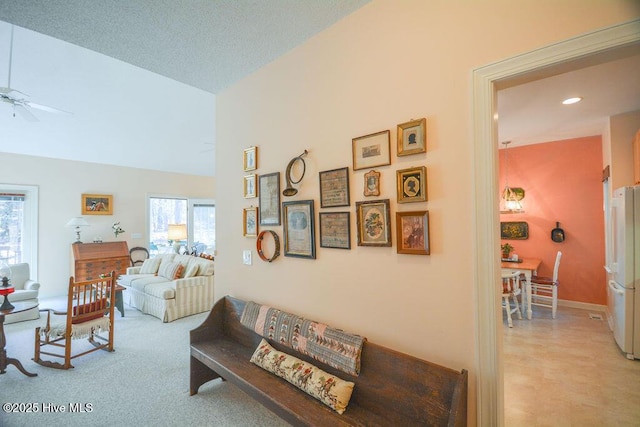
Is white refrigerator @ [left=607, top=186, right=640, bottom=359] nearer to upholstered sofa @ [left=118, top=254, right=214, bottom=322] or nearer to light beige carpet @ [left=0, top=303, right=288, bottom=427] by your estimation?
light beige carpet @ [left=0, top=303, right=288, bottom=427]

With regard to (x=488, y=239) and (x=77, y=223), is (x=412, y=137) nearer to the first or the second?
(x=488, y=239)

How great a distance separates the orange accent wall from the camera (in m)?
4.46

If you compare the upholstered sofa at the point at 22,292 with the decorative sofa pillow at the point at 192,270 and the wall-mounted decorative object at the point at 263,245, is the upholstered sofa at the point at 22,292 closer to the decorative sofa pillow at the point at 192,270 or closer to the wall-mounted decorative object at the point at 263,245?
the decorative sofa pillow at the point at 192,270

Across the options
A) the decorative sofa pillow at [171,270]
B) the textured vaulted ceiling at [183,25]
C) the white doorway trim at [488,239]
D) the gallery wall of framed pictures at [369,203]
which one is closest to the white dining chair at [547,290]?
the white doorway trim at [488,239]

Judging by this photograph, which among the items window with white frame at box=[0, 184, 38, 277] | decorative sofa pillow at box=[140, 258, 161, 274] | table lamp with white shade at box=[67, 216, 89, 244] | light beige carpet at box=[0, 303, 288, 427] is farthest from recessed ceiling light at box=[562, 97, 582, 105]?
window with white frame at box=[0, 184, 38, 277]

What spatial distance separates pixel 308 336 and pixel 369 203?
0.95 metres

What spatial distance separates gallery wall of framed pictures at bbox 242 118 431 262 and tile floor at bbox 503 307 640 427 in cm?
183

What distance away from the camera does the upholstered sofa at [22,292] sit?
4047 millimetres

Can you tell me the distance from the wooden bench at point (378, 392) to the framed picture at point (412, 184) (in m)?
0.80

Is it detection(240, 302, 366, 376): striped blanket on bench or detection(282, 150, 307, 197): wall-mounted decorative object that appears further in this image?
detection(282, 150, 307, 197): wall-mounted decorative object

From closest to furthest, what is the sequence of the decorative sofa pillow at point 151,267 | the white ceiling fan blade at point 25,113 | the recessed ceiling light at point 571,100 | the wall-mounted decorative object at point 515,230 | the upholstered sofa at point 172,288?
the white ceiling fan blade at point 25,113, the recessed ceiling light at point 571,100, the upholstered sofa at point 172,288, the wall-mounted decorative object at point 515,230, the decorative sofa pillow at point 151,267

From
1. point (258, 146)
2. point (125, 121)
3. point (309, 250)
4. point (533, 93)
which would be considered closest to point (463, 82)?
point (309, 250)

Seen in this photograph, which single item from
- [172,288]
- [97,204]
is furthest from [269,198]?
[97,204]

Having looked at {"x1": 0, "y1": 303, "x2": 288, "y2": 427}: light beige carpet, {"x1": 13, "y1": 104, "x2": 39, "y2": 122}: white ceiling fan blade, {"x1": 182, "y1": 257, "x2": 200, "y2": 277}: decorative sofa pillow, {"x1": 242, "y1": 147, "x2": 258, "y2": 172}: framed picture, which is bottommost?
{"x1": 0, "y1": 303, "x2": 288, "y2": 427}: light beige carpet
